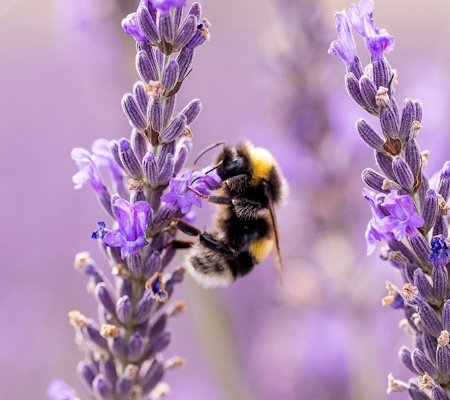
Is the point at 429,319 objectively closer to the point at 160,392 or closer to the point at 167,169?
the point at 167,169

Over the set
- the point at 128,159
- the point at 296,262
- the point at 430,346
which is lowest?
the point at 430,346

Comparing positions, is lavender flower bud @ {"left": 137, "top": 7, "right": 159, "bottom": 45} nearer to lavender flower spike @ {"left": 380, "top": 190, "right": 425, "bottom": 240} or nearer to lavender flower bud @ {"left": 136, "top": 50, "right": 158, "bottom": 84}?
lavender flower bud @ {"left": 136, "top": 50, "right": 158, "bottom": 84}

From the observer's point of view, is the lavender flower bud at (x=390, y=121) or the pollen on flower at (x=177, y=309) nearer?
the lavender flower bud at (x=390, y=121)

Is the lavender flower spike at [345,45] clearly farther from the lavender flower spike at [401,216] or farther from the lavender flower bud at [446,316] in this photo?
the lavender flower bud at [446,316]

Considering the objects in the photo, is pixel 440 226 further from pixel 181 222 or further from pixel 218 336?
pixel 218 336

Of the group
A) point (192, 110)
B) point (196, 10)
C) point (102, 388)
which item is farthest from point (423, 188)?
point (102, 388)

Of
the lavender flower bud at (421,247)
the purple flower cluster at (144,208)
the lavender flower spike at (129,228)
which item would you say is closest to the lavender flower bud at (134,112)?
the purple flower cluster at (144,208)
